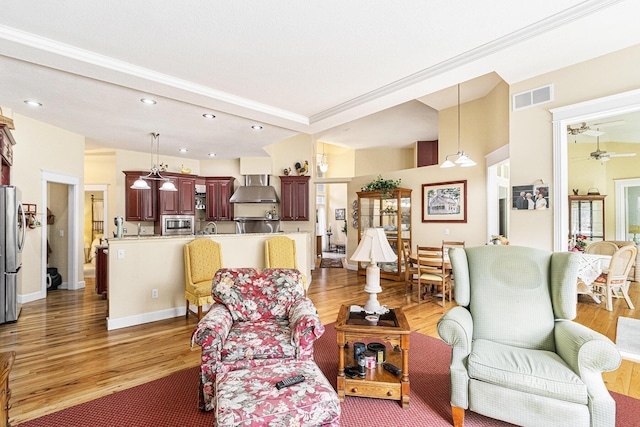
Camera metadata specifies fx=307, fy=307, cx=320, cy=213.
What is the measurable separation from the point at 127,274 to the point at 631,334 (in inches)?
222

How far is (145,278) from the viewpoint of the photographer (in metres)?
3.84

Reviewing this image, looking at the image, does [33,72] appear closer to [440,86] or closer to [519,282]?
[440,86]

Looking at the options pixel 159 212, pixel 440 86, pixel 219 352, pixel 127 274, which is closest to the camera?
pixel 219 352

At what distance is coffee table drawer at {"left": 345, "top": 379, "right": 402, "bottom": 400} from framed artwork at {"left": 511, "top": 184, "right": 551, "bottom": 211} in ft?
7.90

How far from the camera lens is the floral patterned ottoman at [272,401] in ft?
4.54

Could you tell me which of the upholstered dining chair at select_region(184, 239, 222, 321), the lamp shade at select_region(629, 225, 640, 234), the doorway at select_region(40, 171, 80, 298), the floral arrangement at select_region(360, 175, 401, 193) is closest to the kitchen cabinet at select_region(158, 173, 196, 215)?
the doorway at select_region(40, 171, 80, 298)

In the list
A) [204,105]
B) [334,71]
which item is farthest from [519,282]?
[204,105]

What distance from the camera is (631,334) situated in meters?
3.20

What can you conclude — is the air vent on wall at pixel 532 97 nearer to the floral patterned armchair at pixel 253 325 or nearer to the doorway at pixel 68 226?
the floral patterned armchair at pixel 253 325

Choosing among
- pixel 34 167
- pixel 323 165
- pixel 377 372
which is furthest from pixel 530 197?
pixel 34 167

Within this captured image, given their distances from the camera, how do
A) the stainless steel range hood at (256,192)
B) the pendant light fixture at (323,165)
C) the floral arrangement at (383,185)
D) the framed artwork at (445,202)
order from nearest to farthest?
the framed artwork at (445,202) < the floral arrangement at (383,185) < the stainless steel range hood at (256,192) < the pendant light fixture at (323,165)

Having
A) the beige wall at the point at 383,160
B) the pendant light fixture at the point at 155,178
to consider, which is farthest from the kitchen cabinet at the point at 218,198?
the beige wall at the point at 383,160

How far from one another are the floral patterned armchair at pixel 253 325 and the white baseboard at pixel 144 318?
1876mm

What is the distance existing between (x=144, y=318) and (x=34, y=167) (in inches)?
127
